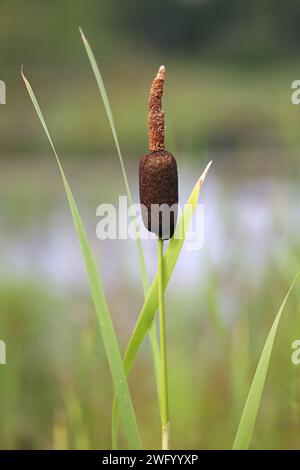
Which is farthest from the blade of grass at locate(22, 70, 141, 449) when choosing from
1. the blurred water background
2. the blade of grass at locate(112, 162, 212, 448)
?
the blurred water background

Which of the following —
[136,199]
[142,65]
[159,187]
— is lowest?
[159,187]

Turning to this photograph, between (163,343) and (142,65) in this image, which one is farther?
(142,65)

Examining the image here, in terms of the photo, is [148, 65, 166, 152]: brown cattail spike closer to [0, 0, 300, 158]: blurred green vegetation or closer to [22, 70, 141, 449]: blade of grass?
[22, 70, 141, 449]: blade of grass

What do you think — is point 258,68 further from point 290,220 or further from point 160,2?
point 290,220

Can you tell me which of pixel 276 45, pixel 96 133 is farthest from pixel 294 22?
pixel 96 133

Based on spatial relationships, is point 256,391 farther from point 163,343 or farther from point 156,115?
point 156,115

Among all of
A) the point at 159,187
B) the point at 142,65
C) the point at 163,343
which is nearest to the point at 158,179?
the point at 159,187

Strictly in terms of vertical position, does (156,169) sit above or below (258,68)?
below
